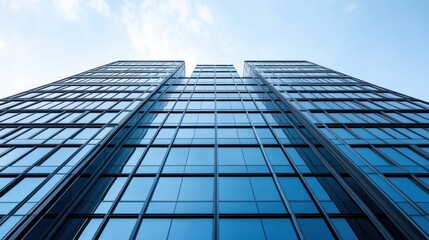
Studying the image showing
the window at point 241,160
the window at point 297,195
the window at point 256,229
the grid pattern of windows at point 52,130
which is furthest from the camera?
the window at point 241,160

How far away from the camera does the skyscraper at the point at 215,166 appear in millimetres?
11070

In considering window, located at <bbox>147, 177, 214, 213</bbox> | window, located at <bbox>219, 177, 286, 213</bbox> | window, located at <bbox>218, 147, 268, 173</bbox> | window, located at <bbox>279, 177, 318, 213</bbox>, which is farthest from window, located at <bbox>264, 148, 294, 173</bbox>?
window, located at <bbox>147, 177, 214, 213</bbox>

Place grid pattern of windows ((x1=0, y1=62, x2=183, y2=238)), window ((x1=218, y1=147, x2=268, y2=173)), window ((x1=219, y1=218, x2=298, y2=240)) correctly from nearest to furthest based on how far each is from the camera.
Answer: window ((x1=219, y1=218, x2=298, y2=240)) → grid pattern of windows ((x1=0, y1=62, x2=183, y2=238)) → window ((x1=218, y1=147, x2=268, y2=173))

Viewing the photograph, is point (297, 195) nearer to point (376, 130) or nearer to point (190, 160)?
point (190, 160)

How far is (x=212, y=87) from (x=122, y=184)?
69.2ft

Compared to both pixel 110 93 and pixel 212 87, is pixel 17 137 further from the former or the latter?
pixel 212 87

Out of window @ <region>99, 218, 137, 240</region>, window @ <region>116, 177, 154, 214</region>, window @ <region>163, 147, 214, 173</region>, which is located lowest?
window @ <region>99, 218, 137, 240</region>

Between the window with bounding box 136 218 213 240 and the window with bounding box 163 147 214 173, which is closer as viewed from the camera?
the window with bounding box 136 218 213 240

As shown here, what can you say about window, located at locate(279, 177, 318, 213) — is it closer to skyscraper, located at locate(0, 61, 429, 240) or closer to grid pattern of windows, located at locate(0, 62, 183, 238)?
skyscraper, located at locate(0, 61, 429, 240)

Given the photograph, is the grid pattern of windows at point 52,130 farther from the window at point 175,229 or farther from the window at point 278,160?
the window at point 278,160

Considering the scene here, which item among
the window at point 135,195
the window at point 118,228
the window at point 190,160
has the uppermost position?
the window at point 190,160

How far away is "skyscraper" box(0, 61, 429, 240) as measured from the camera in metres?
11.1

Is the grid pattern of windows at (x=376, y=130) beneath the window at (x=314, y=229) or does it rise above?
above

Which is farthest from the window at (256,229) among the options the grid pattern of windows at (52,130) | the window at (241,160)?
the grid pattern of windows at (52,130)
